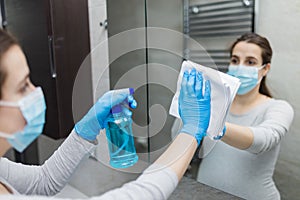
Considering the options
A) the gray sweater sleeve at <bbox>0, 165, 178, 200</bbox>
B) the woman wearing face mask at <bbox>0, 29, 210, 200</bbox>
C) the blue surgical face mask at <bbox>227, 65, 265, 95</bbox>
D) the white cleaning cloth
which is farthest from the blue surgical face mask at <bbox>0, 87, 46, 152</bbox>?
the blue surgical face mask at <bbox>227, 65, 265, 95</bbox>

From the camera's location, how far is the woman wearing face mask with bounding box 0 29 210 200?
60cm

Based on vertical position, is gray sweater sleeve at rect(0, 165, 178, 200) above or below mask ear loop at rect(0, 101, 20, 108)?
below

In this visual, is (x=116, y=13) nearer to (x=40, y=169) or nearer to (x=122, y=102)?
(x=122, y=102)

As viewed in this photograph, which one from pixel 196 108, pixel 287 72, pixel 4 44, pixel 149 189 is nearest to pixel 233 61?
pixel 287 72

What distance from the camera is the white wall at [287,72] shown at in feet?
3.18

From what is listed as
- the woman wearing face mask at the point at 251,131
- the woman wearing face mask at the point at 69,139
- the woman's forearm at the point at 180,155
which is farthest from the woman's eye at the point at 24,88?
the woman wearing face mask at the point at 251,131

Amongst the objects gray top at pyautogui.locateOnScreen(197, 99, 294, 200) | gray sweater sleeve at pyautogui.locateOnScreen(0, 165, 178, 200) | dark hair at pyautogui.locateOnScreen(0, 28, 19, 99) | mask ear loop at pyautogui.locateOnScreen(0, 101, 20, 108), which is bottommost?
gray top at pyautogui.locateOnScreen(197, 99, 294, 200)

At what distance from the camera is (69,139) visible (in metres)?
0.91

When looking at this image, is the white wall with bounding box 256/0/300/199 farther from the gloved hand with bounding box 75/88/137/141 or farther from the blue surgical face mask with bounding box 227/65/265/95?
the gloved hand with bounding box 75/88/137/141

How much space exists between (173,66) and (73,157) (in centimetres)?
57

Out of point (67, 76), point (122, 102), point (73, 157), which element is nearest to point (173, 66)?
point (122, 102)

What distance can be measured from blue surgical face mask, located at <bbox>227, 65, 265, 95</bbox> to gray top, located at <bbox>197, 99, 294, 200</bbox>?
0.08 metres

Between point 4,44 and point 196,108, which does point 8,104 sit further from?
point 196,108

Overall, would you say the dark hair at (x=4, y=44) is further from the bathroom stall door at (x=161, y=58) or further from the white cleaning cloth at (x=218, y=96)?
the bathroom stall door at (x=161, y=58)
